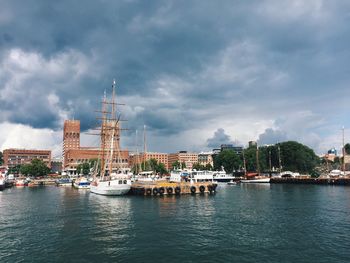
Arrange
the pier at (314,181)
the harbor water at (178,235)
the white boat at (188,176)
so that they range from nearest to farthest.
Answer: the harbor water at (178,235), the white boat at (188,176), the pier at (314,181)

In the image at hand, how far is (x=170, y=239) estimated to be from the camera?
39.2 meters

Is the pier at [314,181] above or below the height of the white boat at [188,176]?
below

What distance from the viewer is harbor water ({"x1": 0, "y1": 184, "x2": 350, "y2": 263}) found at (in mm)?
32406

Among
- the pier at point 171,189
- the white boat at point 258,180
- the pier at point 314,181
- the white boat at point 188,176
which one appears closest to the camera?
the pier at point 171,189

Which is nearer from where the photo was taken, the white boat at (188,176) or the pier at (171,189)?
the pier at (171,189)

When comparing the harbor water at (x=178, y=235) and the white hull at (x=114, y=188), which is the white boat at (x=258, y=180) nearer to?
→ the white hull at (x=114, y=188)

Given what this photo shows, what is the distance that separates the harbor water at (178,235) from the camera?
32.4 m

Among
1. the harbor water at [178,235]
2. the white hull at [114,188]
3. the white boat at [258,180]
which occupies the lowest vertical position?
the harbor water at [178,235]

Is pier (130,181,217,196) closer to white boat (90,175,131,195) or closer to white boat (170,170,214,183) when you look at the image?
white boat (90,175,131,195)

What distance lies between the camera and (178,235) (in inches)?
1624

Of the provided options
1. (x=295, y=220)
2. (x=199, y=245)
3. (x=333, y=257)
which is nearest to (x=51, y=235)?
(x=199, y=245)

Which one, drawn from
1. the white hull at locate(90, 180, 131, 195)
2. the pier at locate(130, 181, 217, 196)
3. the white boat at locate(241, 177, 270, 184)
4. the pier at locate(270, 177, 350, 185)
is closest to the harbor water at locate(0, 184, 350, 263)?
the white hull at locate(90, 180, 131, 195)

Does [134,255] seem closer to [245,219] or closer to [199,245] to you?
[199,245]

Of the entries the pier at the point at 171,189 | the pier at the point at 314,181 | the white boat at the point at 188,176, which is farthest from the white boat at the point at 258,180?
the pier at the point at 171,189
